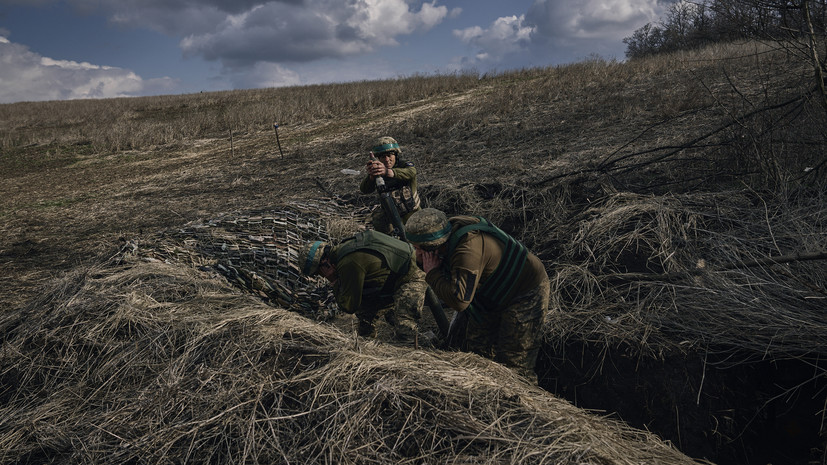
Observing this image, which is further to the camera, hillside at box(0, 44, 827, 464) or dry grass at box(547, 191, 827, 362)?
dry grass at box(547, 191, 827, 362)

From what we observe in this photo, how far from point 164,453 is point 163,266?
7.57ft

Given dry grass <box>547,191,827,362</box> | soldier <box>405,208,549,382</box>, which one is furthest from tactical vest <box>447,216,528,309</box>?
dry grass <box>547,191,827,362</box>

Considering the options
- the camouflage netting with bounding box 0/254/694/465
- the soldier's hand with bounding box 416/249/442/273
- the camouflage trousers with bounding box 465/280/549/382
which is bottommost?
the camouflage trousers with bounding box 465/280/549/382

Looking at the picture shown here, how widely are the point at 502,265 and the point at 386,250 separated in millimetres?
1069

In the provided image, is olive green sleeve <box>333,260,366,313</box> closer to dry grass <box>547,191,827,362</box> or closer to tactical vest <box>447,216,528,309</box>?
tactical vest <box>447,216,528,309</box>

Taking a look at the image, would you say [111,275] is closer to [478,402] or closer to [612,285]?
[478,402]

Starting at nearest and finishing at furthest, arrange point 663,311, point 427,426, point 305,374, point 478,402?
1. point 427,426
2. point 478,402
3. point 305,374
4. point 663,311

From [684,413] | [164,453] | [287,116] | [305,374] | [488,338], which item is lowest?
[684,413]

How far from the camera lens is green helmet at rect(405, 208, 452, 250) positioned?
9.10 ft

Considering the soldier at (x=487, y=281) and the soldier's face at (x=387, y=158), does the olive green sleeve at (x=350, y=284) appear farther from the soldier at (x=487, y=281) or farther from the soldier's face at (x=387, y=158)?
the soldier's face at (x=387, y=158)

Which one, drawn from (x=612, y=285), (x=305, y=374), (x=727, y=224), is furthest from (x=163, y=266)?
(x=727, y=224)

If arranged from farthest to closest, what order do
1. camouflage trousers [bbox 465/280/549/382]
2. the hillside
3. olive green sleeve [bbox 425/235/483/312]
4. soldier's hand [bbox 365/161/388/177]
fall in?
soldier's hand [bbox 365/161/388/177] → camouflage trousers [bbox 465/280/549/382] → olive green sleeve [bbox 425/235/483/312] → the hillside

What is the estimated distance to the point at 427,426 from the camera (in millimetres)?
1876

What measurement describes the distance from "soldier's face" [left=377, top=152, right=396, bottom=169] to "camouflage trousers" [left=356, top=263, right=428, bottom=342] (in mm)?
1387
